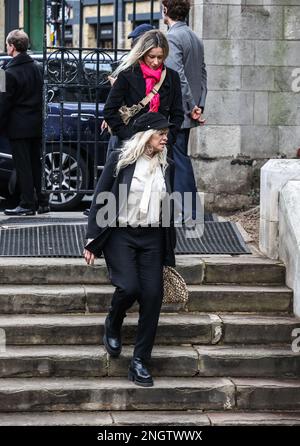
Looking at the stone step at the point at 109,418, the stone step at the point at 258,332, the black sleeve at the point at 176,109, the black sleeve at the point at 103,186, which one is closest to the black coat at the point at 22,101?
the black sleeve at the point at 176,109

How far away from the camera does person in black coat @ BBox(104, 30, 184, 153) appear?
7.90 m

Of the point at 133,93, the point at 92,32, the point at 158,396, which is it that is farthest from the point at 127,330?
the point at 92,32

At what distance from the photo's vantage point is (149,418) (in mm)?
7262

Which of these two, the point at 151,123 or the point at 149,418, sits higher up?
the point at 151,123

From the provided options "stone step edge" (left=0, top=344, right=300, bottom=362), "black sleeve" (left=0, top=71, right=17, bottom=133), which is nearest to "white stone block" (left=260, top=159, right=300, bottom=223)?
"stone step edge" (left=0, top=344, right=300, bottom=362)

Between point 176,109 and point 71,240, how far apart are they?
1.49 meters

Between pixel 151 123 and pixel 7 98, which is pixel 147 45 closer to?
pixel 151 123

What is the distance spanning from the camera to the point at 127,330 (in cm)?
785

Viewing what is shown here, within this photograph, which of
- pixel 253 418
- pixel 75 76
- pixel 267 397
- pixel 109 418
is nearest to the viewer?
pixel 109 418

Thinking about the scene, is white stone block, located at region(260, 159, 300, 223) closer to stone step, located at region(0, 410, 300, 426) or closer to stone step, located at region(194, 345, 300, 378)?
stone step, located at region(194, 345, 300, 378)

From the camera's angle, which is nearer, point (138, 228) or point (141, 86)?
point (138, 228)

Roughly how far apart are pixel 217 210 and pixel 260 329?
255 cm

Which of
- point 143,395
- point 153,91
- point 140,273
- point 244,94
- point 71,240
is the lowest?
point 143,395

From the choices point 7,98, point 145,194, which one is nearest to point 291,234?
point 145,194
